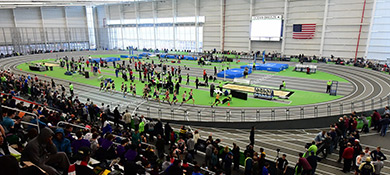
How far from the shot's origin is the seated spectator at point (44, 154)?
12.9 ft

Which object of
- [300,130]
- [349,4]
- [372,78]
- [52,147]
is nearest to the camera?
[52,147]

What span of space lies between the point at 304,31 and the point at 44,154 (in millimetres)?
41302

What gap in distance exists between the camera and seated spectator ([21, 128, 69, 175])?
12.9ft

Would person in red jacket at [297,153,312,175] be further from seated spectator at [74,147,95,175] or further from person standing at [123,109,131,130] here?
person standing at [123,109,131,130]

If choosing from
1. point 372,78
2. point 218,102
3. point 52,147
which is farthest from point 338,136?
point 372,78

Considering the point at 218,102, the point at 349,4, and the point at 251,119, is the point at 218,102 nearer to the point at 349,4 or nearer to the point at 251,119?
the point at 251,119

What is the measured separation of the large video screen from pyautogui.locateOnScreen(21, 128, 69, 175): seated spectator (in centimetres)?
4181

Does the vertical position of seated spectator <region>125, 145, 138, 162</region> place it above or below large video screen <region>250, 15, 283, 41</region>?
below

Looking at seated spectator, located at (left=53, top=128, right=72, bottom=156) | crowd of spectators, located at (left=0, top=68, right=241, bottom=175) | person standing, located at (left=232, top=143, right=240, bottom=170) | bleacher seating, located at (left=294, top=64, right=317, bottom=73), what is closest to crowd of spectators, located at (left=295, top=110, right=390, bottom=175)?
person standing, located at (left=232, top=143, right=240, bottom=170)

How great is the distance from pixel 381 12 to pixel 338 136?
94.3 ft

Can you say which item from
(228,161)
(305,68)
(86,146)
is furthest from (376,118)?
(305,68)

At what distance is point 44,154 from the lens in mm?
4117

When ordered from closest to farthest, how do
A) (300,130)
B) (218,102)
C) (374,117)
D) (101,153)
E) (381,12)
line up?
(101,153)
(374,117)
(300,130)
(218,102)
(381,12)

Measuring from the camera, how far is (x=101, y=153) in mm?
6273
